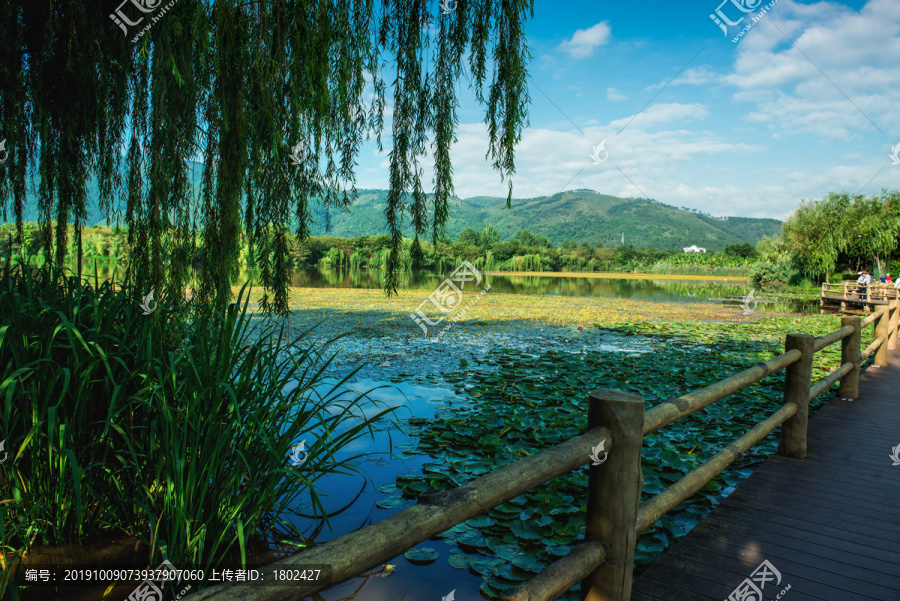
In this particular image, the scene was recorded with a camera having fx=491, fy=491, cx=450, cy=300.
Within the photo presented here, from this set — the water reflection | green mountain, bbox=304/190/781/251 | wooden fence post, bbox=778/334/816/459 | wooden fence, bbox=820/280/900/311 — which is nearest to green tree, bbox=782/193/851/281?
the water reflection

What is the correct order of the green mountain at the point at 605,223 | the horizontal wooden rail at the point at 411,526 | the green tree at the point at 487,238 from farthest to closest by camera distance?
the green mountain at the point at 605,223, the green tree at the point at 487,238, the horizontal wooden rail at the point at 411,526

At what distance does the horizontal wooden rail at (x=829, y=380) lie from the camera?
133 inches

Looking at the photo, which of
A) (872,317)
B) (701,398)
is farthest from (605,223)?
(701,398)

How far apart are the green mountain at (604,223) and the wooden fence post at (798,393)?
256ft

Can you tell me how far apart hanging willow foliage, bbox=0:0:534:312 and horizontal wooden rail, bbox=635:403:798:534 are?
1.32 meters

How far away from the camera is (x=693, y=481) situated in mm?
2084

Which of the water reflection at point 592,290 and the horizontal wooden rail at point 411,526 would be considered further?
the water reflection at point 592,290

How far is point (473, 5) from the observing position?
6.91 feet

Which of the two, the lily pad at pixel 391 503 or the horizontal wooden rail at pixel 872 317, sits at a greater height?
the horizontal wooden rail at pixel 872 317
